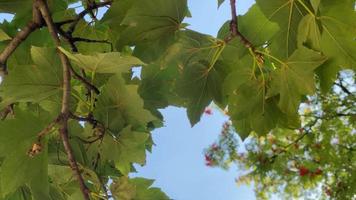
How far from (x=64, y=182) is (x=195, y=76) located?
26cm

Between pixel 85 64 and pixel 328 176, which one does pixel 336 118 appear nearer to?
pixel 328 176

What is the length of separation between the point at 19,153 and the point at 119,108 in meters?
0.14

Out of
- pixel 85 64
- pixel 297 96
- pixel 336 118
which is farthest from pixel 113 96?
pixel 336 118

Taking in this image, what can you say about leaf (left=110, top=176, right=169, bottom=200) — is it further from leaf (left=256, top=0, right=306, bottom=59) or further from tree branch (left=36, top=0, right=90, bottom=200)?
leaf (left=256, top=0, right=306, bottom=59)

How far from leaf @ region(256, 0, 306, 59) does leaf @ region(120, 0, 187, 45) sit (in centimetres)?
11

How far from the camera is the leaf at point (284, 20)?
2.07 feet

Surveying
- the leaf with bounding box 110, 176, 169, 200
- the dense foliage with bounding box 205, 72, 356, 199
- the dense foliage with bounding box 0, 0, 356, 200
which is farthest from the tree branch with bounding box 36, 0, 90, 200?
the dense foliage with bounding box 205, 72, 356, 199

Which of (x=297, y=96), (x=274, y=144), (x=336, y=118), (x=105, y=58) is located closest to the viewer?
(x=105, y=58)

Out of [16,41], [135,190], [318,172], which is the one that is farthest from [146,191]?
[318,172]

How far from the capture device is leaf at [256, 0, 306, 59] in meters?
0.63

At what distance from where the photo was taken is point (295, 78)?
0.65 meters

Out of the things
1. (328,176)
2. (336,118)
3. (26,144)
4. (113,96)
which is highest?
(336,118)

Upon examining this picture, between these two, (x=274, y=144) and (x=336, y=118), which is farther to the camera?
(x=274, y=144)

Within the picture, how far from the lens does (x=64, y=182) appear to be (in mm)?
728
